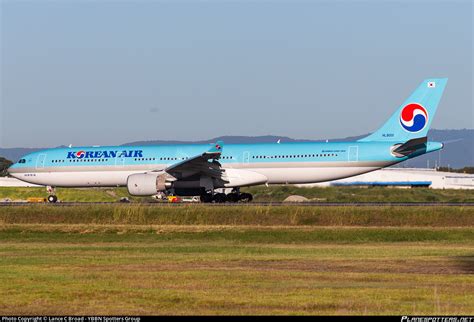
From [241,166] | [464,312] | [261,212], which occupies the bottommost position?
[464,312]

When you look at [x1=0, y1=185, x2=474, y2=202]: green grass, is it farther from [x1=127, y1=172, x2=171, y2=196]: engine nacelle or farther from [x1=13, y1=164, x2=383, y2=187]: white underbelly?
[x1=127, y1=172, x2=171, y2=196]: engine nacelle

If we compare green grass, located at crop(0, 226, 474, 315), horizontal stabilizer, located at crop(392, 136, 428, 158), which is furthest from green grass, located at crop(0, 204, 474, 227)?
horizontal stabilizer, located at crop(392, 136, 428, 158)

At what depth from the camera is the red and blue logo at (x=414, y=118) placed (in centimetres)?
4628

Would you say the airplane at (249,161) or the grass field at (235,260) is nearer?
the grass field at (235,260)

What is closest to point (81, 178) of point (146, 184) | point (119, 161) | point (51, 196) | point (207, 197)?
point (51, 196)

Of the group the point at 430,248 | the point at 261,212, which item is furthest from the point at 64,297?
the point at 261,212

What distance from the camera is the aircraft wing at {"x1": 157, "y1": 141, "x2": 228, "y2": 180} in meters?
43.0

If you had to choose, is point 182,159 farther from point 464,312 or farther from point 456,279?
point 464,312

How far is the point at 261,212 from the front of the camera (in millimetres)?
34375

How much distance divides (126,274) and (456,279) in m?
6.70

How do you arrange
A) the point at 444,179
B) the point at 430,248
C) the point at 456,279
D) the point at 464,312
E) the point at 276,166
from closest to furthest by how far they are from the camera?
the point at 464,312
the point at 456,279
the point at 430,248
the point at 276,166
the point at 444,179

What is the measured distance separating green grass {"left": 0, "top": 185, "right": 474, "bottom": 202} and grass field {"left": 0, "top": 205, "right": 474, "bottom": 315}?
21277 millimetres

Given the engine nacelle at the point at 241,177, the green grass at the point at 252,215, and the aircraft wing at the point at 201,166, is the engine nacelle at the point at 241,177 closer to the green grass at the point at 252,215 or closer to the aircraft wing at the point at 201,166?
the aircraft wing at the point at 201,166

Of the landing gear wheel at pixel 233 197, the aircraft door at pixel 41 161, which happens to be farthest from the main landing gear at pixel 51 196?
the landing gear wheel at pixel 233 197
